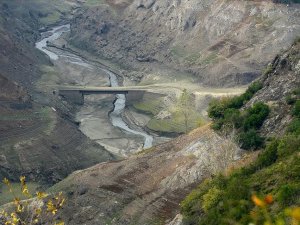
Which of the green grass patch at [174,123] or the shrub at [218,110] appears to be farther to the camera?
the green grass patch at [174,123]

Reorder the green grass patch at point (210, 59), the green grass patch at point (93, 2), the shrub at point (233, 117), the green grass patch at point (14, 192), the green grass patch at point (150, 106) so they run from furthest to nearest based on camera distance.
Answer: the green grass patch at point (93, 2)
the green grass patch at point (210, 59)
the green grass patch at point (150, 106)
the green grass patch at point (14, 192)
the shrub at point (233, 117)

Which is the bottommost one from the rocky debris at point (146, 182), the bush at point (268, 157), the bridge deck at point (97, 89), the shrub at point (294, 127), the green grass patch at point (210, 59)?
the bridge deck at point (97, 89)

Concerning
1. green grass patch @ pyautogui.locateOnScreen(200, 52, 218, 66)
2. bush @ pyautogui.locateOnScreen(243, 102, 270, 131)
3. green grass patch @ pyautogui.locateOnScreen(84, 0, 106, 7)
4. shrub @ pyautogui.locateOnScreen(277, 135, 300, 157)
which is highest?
shrub @ pyautogui.locateOnScreen(277, 135, 300, 157)

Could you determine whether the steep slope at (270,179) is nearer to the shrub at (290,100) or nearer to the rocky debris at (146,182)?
the shrub at (290,100)

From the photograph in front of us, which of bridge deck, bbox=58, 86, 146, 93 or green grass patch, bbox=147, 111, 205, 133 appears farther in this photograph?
bridge deck, bbox=58, 86, 146, 93

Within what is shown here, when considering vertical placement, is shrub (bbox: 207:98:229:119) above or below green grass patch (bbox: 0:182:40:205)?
above

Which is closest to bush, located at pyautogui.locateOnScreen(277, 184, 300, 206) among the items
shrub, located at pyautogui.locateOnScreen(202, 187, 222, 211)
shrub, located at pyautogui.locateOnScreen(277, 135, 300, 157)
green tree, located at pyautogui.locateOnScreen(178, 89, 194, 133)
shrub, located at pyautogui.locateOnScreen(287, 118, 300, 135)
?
shrub, located at pyautogui.locateOnScreen(202, 187, 222, 211)

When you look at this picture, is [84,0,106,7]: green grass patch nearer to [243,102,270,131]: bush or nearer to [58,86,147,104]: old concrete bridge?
[58,86,147,104]: old concrete bridge

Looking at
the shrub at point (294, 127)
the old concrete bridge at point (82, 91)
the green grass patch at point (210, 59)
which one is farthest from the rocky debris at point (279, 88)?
the green grass patch at point (210, 59)
